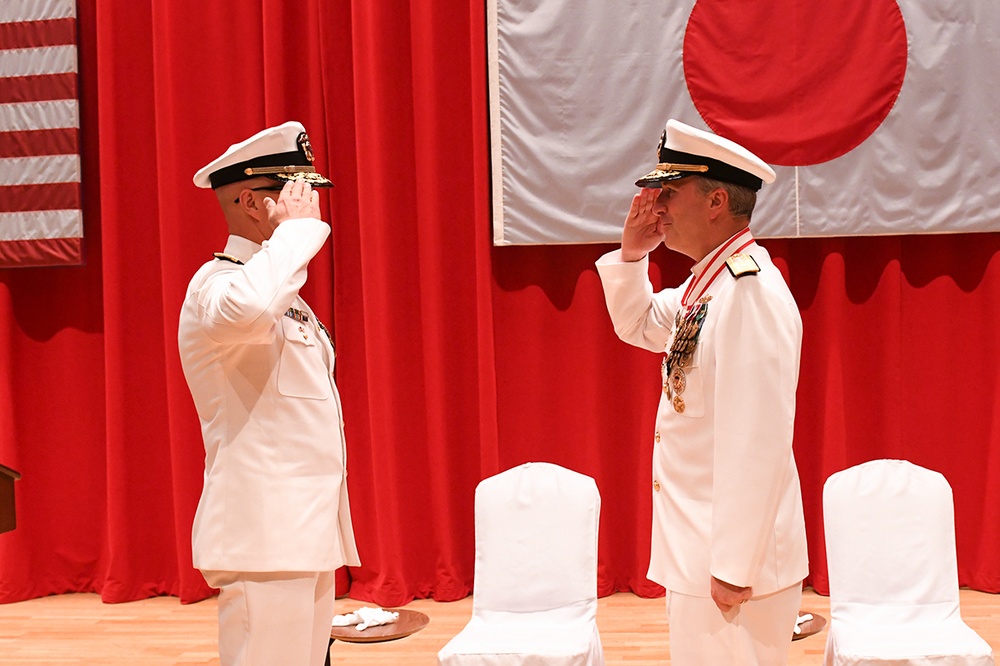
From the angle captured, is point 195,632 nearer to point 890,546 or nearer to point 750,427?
point 890,546

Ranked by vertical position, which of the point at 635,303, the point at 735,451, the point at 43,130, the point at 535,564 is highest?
the point at 43,130

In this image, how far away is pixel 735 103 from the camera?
12.9 feet

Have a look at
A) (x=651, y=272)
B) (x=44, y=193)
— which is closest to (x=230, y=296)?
(x=651, y=272)

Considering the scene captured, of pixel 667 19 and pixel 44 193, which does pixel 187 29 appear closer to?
pixel 44 193

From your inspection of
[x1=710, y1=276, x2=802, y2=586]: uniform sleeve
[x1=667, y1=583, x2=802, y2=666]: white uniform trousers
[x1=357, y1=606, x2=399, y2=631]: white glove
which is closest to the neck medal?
[x1=710, y1=276, x2=802, y2=586]: uniform sleeve

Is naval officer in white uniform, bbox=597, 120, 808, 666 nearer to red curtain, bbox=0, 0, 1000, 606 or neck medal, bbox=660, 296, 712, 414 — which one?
neck medal, bbox=660, 296, 712, 414

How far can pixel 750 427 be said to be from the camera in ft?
6.10

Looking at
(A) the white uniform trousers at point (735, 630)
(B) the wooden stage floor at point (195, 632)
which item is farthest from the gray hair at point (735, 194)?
(B) the wooden stage floor at point (195, 632)

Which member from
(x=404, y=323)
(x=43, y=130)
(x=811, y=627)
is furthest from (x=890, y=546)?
(x=43, y=130)

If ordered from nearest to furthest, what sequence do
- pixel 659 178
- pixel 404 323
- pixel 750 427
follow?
pixel 750 427
pixel 659 178
pixel 404 323

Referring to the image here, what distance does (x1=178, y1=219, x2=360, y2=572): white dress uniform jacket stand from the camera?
2170 millimetres

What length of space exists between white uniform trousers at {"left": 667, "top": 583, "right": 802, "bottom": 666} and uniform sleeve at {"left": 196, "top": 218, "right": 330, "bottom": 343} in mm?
1016

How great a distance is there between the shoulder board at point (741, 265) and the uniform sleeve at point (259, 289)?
869 millimetres

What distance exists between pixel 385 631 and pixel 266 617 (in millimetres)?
1625
